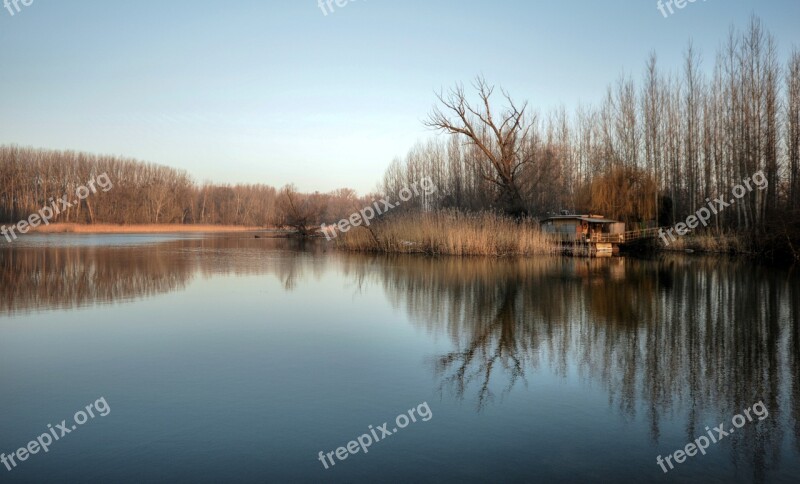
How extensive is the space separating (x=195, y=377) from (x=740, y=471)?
15.4ft

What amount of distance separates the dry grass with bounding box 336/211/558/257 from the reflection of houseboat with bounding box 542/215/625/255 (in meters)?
2.79

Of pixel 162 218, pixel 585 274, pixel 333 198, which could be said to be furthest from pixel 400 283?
pixel 333 198

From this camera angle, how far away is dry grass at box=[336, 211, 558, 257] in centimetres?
2364

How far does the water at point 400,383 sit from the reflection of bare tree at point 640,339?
36 mm

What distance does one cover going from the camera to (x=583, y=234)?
2920 cm

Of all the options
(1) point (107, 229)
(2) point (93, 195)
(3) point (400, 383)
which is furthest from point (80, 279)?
(2) point (93, 195)

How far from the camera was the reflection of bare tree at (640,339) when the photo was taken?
476cm

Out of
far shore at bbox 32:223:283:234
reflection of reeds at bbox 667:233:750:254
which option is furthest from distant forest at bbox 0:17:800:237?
far shore at bbox 32:223:283:234

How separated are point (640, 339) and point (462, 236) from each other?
16574 millimetres

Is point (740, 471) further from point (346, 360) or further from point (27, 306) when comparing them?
point (27, 306)

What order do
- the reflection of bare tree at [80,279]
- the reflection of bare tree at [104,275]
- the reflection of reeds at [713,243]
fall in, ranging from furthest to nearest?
the reflection of reeds at [713,243] < the reflection of bare tree at [104,275] < the reflection of bare tree at [80,279]

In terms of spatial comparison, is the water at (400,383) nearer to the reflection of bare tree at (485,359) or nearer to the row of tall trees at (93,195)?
the reflection of bare tree at (485,359)

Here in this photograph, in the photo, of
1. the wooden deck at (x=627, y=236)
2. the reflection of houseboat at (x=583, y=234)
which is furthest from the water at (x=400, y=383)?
the wooden deck at (x=627, y=236)

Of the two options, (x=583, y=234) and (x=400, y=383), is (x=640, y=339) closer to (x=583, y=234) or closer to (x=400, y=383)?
(x=400, y=383)
